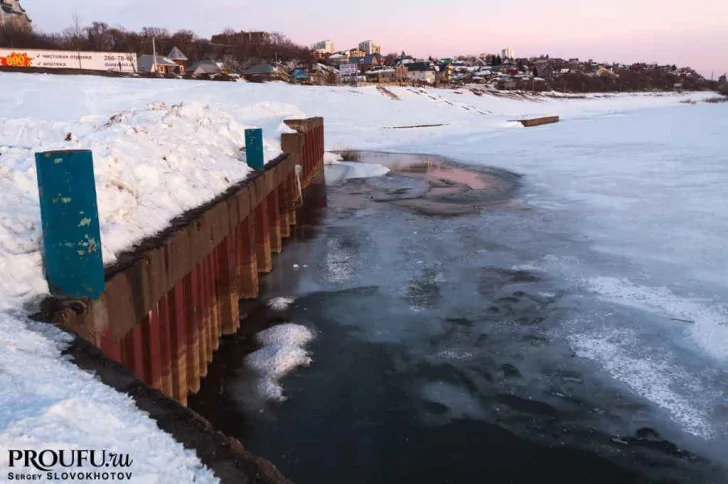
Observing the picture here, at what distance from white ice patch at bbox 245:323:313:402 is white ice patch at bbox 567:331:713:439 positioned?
326 cm

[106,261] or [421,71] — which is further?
[421,71]

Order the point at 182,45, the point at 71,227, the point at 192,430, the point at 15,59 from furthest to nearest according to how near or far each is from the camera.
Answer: the point at 182,45 < the point at 15,59 < the point at 71,227 < the point at 192,430

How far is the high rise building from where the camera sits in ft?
293

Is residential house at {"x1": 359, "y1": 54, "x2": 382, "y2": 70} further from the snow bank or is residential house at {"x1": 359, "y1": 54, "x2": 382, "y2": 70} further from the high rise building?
the snow bank

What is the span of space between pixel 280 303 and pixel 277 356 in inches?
77.0

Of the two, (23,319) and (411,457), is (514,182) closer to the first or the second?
(411,457)

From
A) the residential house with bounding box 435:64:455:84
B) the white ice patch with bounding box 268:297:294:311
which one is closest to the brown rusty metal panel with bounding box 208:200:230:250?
the white ice patch with bounding box 268:297:294:311

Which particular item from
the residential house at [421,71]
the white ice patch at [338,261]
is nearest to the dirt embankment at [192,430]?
the white ice patch at [338,261]

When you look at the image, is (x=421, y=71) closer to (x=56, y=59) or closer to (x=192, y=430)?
(x=56, y=59)

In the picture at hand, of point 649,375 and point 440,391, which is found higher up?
point 649,375

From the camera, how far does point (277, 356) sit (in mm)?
7098

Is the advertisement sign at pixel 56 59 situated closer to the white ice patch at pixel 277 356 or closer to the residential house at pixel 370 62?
the white ice patch at pixel 277 356

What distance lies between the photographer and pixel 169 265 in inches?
206

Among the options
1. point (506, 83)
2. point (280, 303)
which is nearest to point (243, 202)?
point (280, 303)
